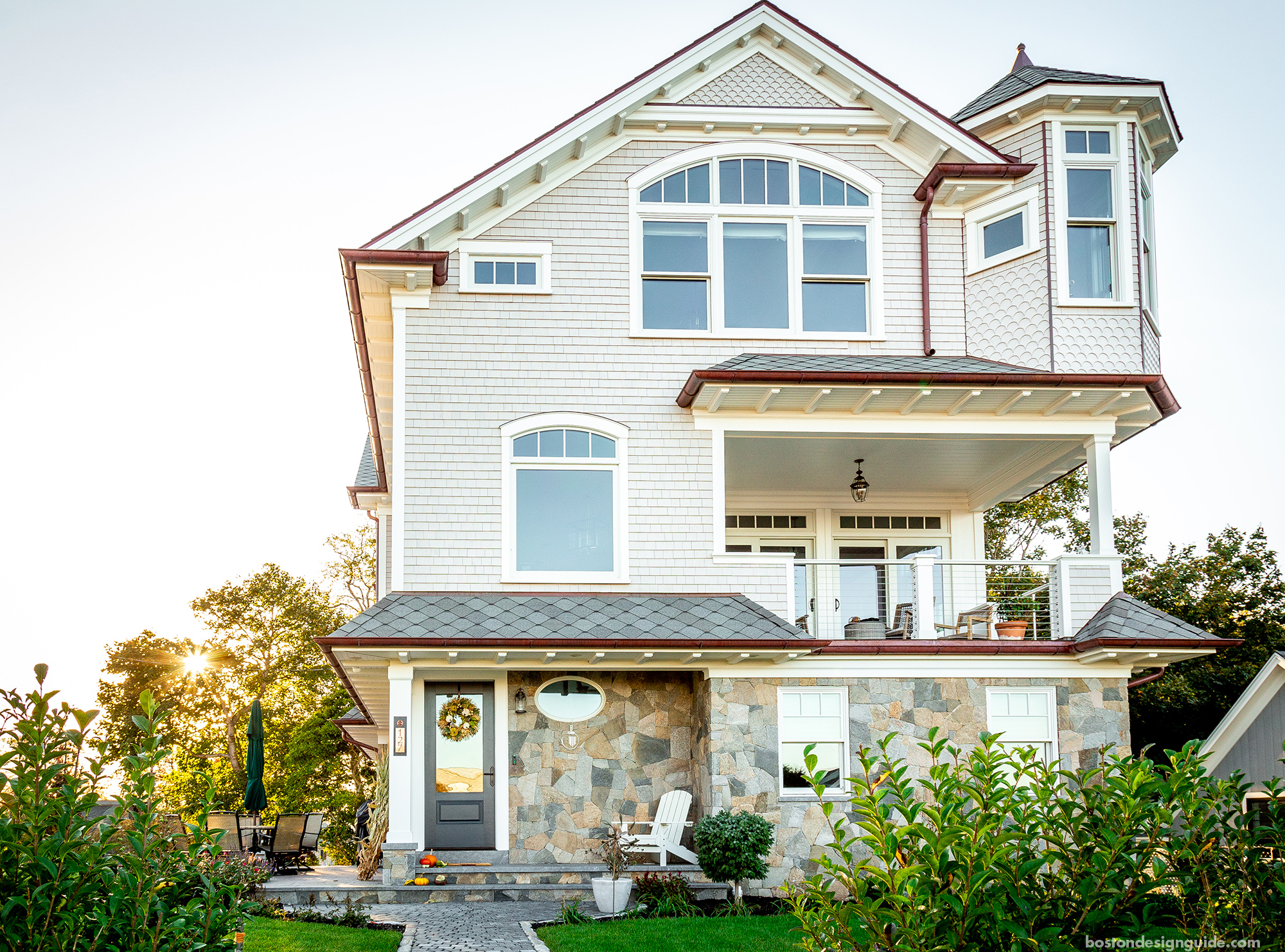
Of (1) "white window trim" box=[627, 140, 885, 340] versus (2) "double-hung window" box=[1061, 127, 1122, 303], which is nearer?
(2) "double-hung window" box=[1061, 127, 1122, 303]

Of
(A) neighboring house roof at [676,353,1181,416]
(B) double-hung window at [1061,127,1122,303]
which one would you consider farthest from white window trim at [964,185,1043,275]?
(A) neighboring house roof at [676,353,1181,416]

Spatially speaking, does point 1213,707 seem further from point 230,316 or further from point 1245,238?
point 230,316

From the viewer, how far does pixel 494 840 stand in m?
13.8

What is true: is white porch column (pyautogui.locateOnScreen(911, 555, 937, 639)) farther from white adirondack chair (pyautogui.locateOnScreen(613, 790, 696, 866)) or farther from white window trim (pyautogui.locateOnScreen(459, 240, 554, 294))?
white window trim (pyautogui.locateOnScreen(459, 240, 554, 294))

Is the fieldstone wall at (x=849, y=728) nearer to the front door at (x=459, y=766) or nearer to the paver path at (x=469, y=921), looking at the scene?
the paver path at (x=469, y=921)

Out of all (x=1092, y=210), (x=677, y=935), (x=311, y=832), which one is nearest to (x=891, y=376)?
(x=1092, y=210)

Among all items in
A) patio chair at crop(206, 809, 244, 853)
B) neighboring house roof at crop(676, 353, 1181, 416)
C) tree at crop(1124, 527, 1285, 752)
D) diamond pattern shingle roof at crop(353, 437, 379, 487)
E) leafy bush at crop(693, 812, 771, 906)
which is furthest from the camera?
tree at crop(1124, 527, 1285, 752)

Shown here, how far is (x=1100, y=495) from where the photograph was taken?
47.5ft

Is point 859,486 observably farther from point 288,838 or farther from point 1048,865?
point 1048,865

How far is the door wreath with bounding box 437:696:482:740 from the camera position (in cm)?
1423

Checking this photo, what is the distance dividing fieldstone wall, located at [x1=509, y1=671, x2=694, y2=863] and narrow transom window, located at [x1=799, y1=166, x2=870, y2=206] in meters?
6.27

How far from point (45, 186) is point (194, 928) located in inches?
705

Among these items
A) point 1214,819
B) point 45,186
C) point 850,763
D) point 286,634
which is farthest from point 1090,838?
point 286,634

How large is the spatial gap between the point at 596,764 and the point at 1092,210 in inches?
357
